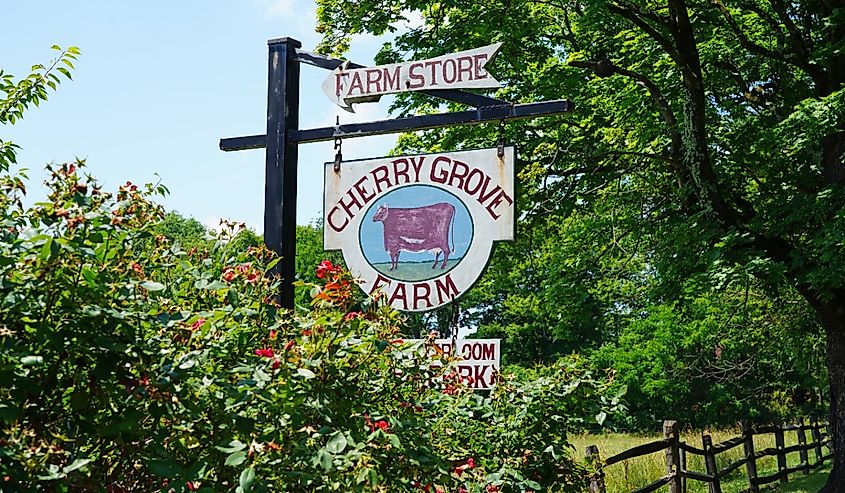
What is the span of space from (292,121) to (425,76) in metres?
0.93

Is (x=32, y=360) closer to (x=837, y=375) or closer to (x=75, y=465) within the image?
(x=75, y=465)

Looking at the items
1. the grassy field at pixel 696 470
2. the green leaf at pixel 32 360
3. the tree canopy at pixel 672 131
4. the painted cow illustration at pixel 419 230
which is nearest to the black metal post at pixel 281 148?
the painted cow illustration at pixel 419 230

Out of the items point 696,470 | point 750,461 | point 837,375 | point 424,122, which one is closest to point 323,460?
point 424,122

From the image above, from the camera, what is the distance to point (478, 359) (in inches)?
216

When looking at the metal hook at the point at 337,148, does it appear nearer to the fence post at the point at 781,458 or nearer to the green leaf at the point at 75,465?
the green leaf at the point at 75,465

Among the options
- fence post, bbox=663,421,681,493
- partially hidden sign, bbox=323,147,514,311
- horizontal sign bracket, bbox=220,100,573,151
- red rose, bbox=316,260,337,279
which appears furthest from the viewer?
fence post, bbox=663,421,681,493

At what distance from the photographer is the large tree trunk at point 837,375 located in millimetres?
14094

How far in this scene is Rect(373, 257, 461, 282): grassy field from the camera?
565 centimetres

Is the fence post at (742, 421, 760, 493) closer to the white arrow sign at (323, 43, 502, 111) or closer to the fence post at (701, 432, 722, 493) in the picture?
the fence post at (701, 432, 722, 493)

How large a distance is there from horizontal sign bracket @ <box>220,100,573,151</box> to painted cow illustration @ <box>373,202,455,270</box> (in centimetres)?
53

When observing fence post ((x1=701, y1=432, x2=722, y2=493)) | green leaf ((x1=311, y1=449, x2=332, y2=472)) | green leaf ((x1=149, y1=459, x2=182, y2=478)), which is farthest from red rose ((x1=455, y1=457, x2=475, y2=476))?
fence post ((x1=701, y1=432, x2=722, y2=493))

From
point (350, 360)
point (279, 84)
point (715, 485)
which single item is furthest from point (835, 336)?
point (350, 360)

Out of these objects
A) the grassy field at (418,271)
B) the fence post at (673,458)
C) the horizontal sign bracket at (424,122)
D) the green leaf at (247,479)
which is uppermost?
the horizontal sign bracket at (424,122)

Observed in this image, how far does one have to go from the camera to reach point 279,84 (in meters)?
6.17
